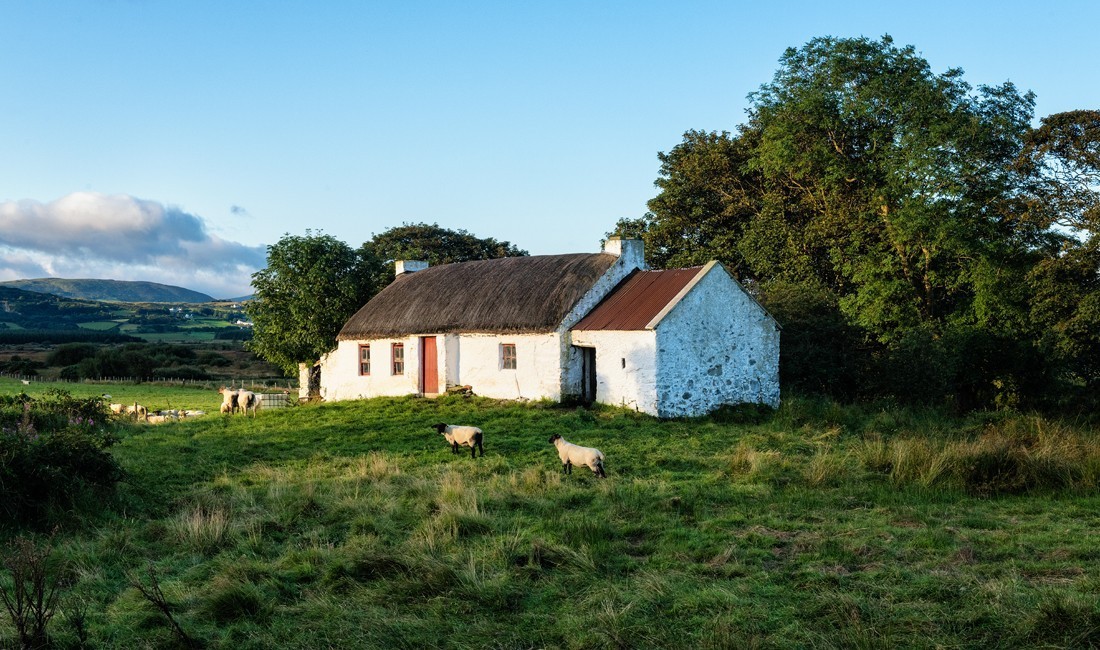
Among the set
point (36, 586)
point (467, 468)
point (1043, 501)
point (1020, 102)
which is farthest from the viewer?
point (1020, 102)

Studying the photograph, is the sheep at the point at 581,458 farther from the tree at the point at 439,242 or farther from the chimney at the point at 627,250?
the tree at the point at 439,242

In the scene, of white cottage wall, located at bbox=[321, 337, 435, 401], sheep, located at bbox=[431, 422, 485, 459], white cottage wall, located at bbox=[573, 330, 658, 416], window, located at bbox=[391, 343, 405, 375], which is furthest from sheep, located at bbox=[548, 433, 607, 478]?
window, located at bbox=[391, 343, 405, 375]

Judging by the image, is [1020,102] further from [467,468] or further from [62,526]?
[62,526]

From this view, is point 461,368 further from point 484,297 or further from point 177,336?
point 177,336

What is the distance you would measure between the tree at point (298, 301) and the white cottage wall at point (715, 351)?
49.2ft

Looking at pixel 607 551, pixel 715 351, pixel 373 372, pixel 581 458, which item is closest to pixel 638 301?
pixel 715 351

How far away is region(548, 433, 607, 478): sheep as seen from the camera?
12.8 metres

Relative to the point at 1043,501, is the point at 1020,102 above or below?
above

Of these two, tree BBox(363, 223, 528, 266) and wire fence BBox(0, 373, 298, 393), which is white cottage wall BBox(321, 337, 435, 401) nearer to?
wire fence BBox(0, 373, 298, 393)

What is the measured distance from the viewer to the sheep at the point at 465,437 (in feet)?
50.2

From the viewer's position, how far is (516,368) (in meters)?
24.5

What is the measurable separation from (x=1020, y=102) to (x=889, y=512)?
22.1 m

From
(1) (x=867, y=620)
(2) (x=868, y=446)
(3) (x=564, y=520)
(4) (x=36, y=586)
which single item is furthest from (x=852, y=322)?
(4) (x=36, y=586)

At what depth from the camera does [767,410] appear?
74.0 ft
